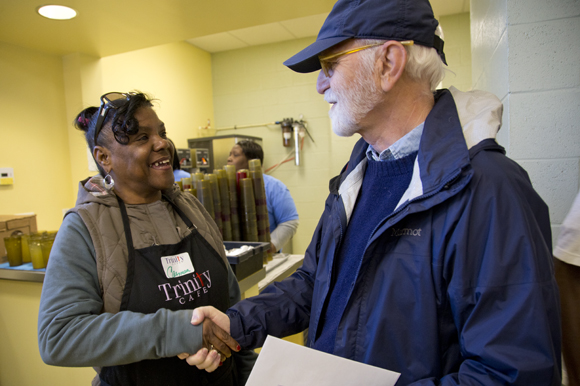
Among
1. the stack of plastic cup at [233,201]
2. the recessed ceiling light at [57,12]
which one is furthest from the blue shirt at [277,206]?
the recessed ceiling light at [57,12]

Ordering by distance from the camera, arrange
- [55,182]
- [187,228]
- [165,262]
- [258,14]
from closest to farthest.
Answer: [165,262] → [187,228] → [258,14] → [55,182]

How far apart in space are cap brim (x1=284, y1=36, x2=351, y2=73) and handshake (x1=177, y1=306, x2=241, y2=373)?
749mm

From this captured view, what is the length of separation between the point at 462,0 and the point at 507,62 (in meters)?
2.92

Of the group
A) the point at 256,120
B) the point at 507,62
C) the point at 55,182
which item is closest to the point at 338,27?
the point at 507,62

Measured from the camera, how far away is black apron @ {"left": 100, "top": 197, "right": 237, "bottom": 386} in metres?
1.08

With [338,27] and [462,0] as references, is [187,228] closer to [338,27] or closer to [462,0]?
[338,27]

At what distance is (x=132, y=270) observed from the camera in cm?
108

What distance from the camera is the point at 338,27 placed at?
2.97ft

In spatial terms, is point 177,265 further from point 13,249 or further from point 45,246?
point 13,249

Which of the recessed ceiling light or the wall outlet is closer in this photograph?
the recessed ceiling light

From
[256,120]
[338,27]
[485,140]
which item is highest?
[256,120]

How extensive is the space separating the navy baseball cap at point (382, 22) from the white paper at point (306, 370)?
0.72 meters

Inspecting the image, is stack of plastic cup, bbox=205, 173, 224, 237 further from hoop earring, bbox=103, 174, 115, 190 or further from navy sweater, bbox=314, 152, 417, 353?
navy sweater, bbox=314, 152, 417, 353

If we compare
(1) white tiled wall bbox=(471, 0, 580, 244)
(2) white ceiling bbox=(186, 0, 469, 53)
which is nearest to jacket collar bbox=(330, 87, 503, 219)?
(1) white tiled wall bbox=(471, 0, 580, 244)
